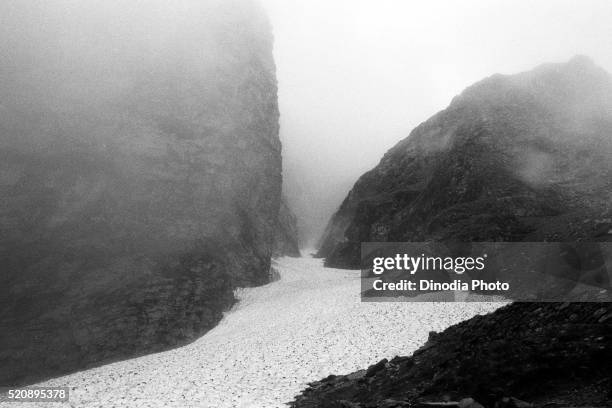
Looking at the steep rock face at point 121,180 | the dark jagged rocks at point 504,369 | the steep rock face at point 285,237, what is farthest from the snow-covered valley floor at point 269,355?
the steep rock face at point 285,237

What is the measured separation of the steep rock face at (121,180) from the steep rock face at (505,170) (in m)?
16.2

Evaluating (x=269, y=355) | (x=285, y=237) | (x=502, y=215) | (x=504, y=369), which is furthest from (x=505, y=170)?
(x=285, y=237)

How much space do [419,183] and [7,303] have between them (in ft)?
137

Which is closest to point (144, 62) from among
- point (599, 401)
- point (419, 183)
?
point (419, 183)

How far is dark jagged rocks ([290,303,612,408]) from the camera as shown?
9.09 m

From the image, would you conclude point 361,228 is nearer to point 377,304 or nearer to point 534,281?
point 377,304

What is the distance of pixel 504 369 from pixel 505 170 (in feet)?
108

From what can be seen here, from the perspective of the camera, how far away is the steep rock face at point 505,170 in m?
34.0

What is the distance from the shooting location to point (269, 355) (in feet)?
68.1

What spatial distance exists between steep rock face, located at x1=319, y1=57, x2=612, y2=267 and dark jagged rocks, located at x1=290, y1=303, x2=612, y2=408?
44.9 ft

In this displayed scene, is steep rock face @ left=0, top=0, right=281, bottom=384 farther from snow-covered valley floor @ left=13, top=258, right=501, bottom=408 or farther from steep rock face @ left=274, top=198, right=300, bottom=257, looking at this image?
steep rock face @ left=274, top=198, right=300, bottom=257

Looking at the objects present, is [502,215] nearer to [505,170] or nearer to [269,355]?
[505,170]

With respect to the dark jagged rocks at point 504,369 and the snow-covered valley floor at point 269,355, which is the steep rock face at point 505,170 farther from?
the dark jagged rocks at point 504,369

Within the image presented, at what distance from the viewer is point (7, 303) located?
25938 millimetres
